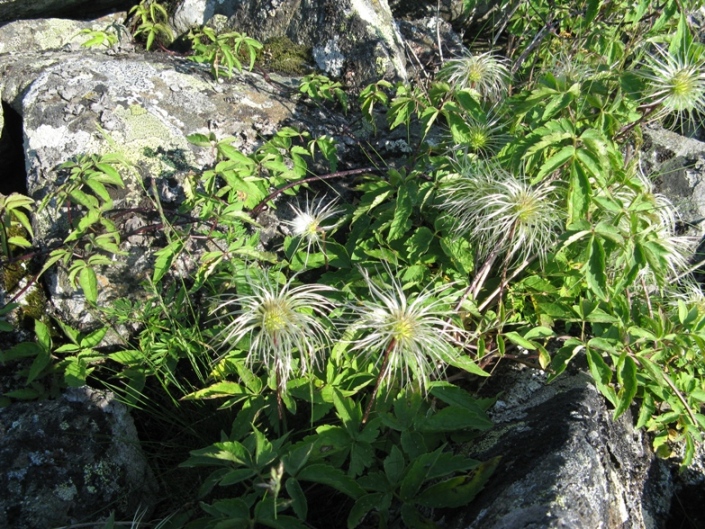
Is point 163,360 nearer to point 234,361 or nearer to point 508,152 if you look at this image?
point 234,361

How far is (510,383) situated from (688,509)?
2.96 feet

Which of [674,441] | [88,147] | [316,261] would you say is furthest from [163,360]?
[674,441]

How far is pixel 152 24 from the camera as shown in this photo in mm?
4105

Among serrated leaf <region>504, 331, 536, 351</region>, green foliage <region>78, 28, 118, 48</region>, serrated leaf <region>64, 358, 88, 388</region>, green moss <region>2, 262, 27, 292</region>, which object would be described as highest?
green foliage <region>78, 28, 118, 48</region>

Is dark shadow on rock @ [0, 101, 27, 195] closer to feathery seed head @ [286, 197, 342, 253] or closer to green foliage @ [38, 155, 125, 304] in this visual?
green foliage @ [38, 155, 125, 304]

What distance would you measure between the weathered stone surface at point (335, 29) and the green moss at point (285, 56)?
54 millimetres

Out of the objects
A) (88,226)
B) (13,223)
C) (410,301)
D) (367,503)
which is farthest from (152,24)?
(367,503)

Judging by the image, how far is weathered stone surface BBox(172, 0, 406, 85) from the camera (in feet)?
13.6

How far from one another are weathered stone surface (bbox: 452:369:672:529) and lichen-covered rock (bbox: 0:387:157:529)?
1550 millimetres

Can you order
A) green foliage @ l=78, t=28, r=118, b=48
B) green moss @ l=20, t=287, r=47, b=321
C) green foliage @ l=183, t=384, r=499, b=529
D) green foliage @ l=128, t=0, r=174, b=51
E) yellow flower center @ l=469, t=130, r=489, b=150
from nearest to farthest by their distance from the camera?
green foliage @ l=183, t=384, r=499, b=529
yellow flower center @ l=469, t=130, r=489, b=150
green moss @ l=20, t=287, r=47, b=321
green foliage @ l=78, t=28, r=118, b=48
green foliage @ l=128, t=0, r=174, b=51

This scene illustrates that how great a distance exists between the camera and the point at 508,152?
8.81 ft

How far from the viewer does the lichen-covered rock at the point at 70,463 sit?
8.28 feet

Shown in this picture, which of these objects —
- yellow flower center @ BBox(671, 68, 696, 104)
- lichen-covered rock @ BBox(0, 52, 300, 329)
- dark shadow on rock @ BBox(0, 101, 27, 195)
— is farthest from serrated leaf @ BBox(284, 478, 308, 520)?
dark shadow on rock @ BBox(0, 101, 27, 195)

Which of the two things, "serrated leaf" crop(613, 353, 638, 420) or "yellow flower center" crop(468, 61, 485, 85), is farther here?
"yellow flower center" crop(468, 61, 485, 85)
